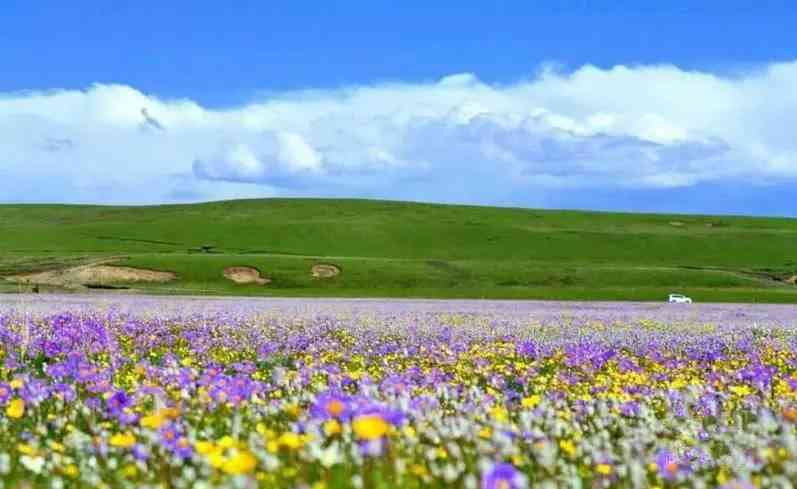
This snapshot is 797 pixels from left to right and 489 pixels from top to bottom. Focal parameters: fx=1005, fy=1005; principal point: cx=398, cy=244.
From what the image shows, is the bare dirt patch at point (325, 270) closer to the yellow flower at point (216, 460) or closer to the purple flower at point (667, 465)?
the purple flower at point (667, 465)

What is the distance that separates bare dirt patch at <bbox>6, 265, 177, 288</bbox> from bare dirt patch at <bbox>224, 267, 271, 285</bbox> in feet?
13.6

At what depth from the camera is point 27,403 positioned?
26.2 ft

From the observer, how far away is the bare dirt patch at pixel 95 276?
69500 millimetres

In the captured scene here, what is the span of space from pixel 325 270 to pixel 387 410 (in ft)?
241

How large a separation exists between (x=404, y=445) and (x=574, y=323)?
21.4 m

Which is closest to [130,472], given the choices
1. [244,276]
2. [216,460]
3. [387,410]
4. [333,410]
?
[216,460]

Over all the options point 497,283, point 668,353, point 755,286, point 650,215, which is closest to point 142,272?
point 497,283

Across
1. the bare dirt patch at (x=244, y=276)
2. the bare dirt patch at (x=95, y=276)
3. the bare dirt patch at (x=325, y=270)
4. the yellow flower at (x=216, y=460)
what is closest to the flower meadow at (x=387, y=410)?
the yellow flower at (x=216, y=460)

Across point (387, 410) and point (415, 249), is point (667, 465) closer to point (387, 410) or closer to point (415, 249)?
point (387, 410)

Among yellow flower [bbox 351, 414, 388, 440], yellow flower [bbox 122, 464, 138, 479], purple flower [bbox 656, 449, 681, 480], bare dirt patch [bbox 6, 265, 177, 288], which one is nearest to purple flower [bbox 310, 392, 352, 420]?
yellow flower [bbox 351, 414, 388, 440]

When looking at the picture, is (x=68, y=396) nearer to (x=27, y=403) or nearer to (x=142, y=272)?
(x=27, y=403)

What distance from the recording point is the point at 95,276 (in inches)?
2817

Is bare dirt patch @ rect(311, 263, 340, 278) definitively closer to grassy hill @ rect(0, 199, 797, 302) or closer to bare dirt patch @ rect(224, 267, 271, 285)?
grassy hill @ rect(0, 199, 797, 302)

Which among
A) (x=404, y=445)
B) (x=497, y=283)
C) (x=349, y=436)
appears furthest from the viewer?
(x=497, y=283)
